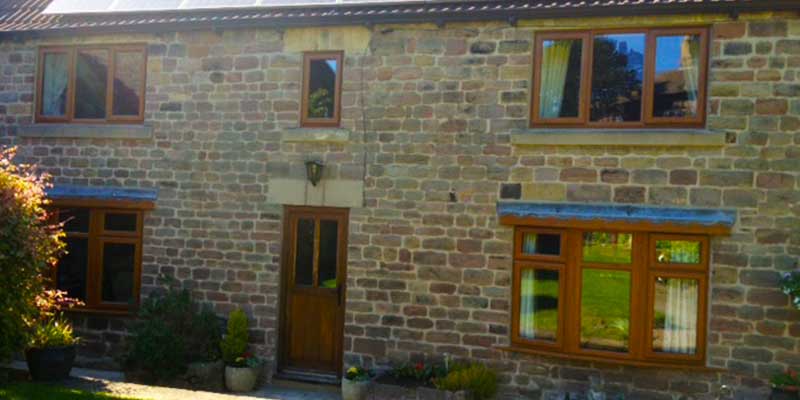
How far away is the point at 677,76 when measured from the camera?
8.44 meters

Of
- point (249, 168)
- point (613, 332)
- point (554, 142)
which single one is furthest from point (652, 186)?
point (249, 168)

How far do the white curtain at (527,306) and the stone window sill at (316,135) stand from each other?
3.05 meters

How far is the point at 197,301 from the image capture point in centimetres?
1016

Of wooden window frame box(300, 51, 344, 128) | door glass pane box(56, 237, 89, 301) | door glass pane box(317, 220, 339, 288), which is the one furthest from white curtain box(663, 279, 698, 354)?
door glass pane box(56, 237, 89, 301)

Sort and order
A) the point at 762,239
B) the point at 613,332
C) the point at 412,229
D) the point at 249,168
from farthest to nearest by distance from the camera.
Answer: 1. the point at 249,168
2. the point at 412,229
3. the point at 613,332
4. the point at 762,239

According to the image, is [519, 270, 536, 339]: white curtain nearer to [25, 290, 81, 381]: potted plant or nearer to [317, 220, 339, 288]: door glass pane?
[317, 220, 339, 288]: door glass pane

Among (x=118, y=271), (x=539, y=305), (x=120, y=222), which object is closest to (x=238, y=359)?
(x=118, y=271)

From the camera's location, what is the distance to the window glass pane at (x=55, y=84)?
1087 centimetres

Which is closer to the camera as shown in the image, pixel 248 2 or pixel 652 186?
pixel 652 186

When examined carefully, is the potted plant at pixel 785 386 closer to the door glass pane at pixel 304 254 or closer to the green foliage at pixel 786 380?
the green foliage at pixel 786 380

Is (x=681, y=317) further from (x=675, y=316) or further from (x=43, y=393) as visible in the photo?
(x=43, y=393)

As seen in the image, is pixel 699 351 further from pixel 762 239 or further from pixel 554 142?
pixel 554 142

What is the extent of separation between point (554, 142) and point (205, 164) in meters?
5.03

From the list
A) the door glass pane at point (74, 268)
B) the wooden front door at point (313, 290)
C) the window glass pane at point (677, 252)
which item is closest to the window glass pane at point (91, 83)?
the door glass pane at point (74, 268)
